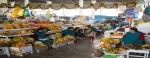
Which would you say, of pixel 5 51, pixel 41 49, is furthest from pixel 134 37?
pixel 5 51

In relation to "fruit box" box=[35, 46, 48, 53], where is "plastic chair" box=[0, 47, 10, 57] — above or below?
above

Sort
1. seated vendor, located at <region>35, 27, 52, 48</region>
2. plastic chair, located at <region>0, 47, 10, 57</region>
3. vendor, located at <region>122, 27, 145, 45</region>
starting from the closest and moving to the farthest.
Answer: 1. vendor, located at <region>122, 27, 145, 45</region>
2. plastic chair, located at <region>0, 47, 10, 57</region>
3. seated vendor, located at <region>35, 27, 52, 48</region>

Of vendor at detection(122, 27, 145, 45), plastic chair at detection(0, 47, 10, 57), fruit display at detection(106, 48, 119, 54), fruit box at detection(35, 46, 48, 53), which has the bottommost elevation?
fruit box at detection(35, 46, 48, 53)

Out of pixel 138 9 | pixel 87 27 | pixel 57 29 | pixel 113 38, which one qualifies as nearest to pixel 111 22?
pixel 87 27

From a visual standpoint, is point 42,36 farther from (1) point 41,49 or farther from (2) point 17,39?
(2) point 17,39

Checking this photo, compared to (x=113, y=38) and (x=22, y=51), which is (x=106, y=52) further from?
(x=22, y=51)

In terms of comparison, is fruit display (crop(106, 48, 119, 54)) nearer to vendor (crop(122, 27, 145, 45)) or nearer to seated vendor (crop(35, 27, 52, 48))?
vendor (crop(122, 27, 145, 45))

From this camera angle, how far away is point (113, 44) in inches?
297

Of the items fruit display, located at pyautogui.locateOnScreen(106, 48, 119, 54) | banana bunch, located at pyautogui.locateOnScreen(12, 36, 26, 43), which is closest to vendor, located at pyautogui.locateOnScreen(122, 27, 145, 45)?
fruit display, located at pyautogui.locateOnScreen(106, 48, 119, 54)

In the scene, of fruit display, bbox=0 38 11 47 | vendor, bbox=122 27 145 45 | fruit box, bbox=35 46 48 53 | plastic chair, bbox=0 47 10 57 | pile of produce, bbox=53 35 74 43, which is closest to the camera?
vendor, bbox=122 27 145 45

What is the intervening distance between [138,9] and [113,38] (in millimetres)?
2357

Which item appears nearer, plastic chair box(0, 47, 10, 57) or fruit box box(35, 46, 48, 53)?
A: plastic chair box(0, 47, 10, 57)

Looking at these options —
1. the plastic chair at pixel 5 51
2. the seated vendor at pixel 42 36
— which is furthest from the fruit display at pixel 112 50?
the seated vendor at pixel 42 36

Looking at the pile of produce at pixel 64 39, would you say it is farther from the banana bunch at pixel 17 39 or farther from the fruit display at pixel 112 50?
Result: the fruit display at pixel 112 50
